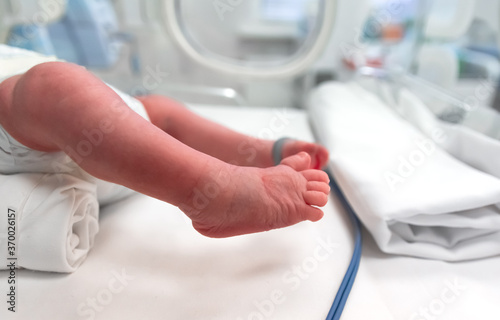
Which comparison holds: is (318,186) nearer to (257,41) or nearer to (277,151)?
(277,151)

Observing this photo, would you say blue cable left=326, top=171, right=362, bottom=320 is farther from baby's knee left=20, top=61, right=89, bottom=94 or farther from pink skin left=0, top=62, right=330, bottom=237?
baby's knee left=20, top=61, right=89, bottom=94

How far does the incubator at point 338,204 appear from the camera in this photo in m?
0.45

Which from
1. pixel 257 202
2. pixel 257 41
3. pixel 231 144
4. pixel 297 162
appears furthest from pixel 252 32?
pixel 257 202

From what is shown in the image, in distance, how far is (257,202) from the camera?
45 cm

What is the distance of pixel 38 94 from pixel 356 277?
0.52 metres

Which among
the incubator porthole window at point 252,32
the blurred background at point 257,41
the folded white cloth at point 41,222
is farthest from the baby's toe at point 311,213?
the incubator porthole window at point 252,32

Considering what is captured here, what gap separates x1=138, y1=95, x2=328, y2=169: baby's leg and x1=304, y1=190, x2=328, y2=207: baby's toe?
0.16m

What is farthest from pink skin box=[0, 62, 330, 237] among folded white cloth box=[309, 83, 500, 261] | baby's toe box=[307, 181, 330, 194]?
folded white cloth box=[309, 83, 500, 261]

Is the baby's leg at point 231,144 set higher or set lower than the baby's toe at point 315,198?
lower

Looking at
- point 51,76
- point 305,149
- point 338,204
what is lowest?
point 338,204

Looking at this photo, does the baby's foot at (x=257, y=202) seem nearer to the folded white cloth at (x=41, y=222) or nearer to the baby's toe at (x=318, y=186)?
the baby's toe at (x=318, y=186)

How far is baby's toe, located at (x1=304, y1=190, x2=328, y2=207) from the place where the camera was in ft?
1.58

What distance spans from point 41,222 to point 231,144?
343 millimetres

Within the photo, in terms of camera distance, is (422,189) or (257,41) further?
(257,41)
